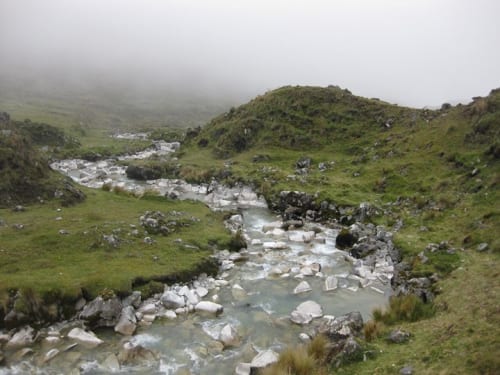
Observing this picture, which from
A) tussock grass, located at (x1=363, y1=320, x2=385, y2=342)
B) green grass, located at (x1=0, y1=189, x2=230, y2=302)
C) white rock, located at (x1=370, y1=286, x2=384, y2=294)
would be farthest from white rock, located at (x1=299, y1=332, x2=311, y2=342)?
green grass, located at (x1=0, y1=189, x2=230, y2=302)

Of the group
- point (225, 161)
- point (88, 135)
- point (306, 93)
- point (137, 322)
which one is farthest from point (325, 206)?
point (88, 135)

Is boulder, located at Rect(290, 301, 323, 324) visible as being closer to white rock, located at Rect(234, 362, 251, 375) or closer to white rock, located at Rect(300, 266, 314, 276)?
white rock, located at Rect(300, 266, 314, 276)

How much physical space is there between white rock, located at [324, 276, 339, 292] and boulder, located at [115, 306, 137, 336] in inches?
393

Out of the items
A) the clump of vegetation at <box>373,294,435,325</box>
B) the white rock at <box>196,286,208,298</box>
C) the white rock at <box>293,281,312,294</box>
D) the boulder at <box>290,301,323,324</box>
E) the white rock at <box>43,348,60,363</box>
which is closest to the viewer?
the white rock at <box>43,348,60,363</box>

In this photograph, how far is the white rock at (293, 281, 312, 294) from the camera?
2103cm

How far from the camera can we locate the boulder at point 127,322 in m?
16.6

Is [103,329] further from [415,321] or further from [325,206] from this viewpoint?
[325,206]

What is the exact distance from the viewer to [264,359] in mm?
14297

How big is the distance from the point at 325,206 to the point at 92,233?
20107 millimetres

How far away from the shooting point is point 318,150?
59.8 metres

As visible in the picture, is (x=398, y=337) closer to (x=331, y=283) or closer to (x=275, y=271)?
(x=331, y=283)

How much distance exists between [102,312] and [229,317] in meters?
5.53

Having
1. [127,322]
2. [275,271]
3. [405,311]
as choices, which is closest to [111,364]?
[127,322]

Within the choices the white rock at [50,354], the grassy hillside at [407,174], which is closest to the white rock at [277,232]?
the grassy hillside at [407,174]
